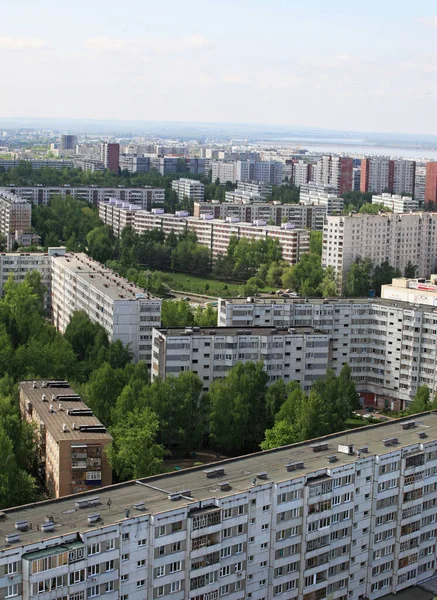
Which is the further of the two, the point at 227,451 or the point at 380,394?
the point at 380,394

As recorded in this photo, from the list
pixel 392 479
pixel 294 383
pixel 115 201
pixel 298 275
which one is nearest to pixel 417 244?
pixel 298 275

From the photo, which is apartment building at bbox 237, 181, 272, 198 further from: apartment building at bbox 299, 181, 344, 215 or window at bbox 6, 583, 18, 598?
window at bbox 6, 583, 18, 598

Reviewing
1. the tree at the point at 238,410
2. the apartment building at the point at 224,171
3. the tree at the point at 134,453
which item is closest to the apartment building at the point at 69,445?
the tree at the point at 134,453

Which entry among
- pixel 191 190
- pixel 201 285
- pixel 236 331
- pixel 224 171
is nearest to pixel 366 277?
pixel 201 285

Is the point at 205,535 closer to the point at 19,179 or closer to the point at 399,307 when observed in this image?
the point at 399,307

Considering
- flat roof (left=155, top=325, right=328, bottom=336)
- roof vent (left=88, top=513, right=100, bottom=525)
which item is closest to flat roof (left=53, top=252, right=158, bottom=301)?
flat roof (left=155, top=325, right=328, bottom=336)

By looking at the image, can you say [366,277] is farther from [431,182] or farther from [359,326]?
[431,182]

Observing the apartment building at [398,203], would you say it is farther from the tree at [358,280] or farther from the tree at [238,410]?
the tree at [238,410]
